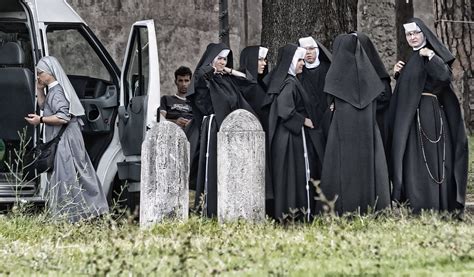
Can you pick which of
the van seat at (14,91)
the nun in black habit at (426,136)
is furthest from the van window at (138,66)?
the nun in black habit at (426,136)

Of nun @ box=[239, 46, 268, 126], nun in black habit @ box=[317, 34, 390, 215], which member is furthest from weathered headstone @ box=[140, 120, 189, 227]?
nun @ box=[239, 46, 268, 126]

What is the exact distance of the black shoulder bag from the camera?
13.7 metres

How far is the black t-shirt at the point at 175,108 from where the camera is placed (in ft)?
50.7

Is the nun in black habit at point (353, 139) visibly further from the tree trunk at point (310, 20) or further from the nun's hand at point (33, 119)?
the nun's hand at point (33, 119)

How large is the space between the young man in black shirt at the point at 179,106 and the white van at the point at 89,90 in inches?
34.5

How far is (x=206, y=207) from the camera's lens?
13312 mm

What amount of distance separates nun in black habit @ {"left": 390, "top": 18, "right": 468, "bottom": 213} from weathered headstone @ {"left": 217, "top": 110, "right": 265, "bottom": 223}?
1.48 meters

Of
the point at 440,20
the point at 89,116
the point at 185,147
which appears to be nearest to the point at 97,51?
the point at 89,116

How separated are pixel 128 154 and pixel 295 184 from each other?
1.99 metres

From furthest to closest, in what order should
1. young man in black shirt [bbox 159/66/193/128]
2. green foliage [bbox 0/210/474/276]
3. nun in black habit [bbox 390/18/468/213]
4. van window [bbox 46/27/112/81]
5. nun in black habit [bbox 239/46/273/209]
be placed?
young man in black shirt [bbox 159/66/193/128] → van window [bbox 46/27/112/81] → nun in black habit [bbox 239/46/273/209] → nun in black habit [bbox 390/18/468/213] → green foliage [bbox 0/210/474/276]

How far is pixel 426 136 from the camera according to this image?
43.0 feet

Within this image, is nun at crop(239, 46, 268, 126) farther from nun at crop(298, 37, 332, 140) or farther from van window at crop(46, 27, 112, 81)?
van window at crop(46, 27, 112, 81)

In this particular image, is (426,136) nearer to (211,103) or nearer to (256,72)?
(256,72)

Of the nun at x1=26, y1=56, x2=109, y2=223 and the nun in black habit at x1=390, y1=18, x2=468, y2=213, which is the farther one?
the nun at x1=26, y1=56, x2=109, y2=223
